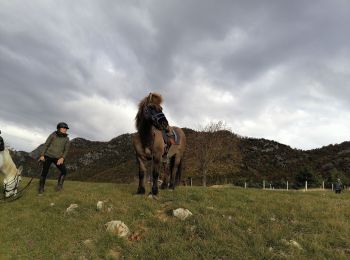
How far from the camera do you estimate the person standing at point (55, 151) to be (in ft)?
39.4

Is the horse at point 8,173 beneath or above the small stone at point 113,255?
above

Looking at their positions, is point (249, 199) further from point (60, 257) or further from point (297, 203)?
point (60, 257)

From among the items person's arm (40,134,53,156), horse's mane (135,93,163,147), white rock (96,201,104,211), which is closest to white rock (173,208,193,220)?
white rock (96,201,104,211)

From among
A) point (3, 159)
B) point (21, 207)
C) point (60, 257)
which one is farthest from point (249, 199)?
point (3, 159)

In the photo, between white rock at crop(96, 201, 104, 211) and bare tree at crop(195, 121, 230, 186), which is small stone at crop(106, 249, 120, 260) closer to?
white rock at crop(96, 201, 104, 211)

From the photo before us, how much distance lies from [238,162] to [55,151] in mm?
49412

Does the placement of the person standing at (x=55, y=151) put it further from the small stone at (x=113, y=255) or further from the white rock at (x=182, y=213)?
the small stone at (x=113, y=255)

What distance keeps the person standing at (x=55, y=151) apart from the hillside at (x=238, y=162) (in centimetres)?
3099

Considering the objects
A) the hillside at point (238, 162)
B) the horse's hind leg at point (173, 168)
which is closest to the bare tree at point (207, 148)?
the hillside at point (238, 162)

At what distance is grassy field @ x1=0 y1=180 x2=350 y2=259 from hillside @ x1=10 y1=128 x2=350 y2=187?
32.7m

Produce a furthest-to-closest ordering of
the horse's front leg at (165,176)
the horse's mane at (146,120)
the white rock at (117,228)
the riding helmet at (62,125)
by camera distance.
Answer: the horse's front leg at (165,176) < the riding helmet at (62,125) < the horse's mane at (146,120) < the white rock at (117,228)

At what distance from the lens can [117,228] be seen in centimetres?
790

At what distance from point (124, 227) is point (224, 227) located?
2.55 m

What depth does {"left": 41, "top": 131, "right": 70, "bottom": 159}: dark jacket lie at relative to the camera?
39.5 ft
